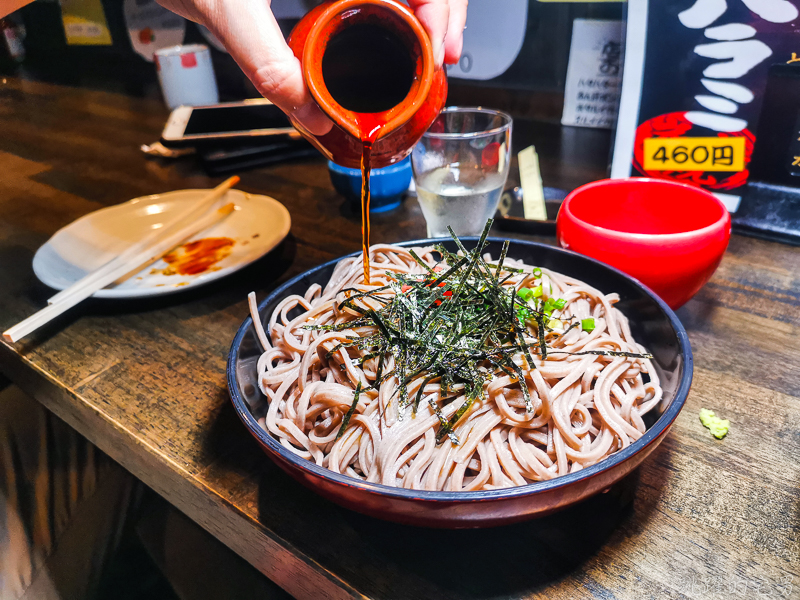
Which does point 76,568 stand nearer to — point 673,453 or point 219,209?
point 219,209

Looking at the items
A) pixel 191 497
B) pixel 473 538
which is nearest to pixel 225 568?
pixel 191 497

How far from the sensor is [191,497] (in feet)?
3.28

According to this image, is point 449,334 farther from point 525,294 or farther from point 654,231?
point 654,231

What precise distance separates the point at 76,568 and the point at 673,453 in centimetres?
152

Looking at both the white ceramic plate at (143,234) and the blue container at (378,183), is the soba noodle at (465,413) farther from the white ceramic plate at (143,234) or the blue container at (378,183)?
the blue container at (378,183)

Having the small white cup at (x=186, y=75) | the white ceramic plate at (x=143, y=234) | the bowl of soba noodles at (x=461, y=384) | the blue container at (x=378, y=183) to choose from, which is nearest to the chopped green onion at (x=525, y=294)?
the bowl of soba noodles at (x=461, y=384)

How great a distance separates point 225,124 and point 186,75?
83cm

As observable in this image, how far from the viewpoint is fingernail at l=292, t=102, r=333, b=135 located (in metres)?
0.85

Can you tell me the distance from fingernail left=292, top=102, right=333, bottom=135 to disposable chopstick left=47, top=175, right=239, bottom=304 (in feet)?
3.18

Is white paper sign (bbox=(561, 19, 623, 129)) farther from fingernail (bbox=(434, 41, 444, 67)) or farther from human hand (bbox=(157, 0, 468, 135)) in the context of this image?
human hand (bbox=(157, 0, 468, 135))

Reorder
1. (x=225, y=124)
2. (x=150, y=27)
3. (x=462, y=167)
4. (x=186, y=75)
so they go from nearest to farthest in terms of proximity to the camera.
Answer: (x=462, y=167) → (x=225, y=124) → (x=186, y=75) → (x=150, y=27)

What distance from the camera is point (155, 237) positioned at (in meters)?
1.74

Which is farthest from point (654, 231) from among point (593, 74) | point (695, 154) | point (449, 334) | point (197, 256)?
point (197, 256)

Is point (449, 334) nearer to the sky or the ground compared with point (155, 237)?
nearer to the sky
